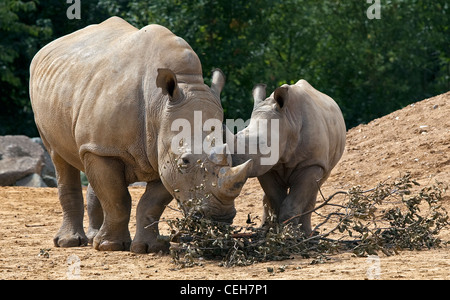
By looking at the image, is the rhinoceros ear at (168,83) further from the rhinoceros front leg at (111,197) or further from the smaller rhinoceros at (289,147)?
the rhinoceros front leg at (111,197)

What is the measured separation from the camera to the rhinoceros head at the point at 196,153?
699 cm

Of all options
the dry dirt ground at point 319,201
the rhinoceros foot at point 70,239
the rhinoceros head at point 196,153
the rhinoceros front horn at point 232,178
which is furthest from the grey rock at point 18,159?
the rhinoceros front horn at point 232,178

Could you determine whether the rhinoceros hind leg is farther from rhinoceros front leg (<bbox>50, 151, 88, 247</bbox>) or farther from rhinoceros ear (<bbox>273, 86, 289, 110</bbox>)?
rhinoceros ear (<bbox>273, 86, 289, 110</bbox>)

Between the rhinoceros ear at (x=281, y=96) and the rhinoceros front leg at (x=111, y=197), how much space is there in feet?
5.02

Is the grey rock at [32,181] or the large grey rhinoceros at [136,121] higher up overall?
the large grey rhinoceros at [136,121]

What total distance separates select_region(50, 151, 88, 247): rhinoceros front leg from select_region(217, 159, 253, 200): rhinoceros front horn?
2608 millimetres

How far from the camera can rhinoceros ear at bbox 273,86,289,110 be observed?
26.2 ft

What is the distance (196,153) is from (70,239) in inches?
91.3

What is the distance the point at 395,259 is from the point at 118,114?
267cm

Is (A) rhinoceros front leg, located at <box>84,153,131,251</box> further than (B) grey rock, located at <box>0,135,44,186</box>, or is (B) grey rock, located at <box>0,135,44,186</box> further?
(B) grey rock, located at <box>0,135,44,186</box>

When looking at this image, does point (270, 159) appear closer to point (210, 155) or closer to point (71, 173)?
point (210, 155)

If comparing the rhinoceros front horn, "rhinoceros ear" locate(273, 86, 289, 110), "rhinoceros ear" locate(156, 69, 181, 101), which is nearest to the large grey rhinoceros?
"rhinoceros ear" locate(156, 69, 181, 101)

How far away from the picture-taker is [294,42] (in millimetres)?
21906

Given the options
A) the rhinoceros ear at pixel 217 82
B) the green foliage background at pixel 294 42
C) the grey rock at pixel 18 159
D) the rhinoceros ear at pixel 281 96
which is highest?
the green foliage background at pixel 294 42
